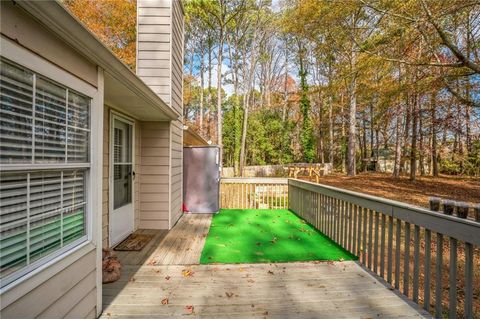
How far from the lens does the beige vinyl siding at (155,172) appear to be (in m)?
4.69

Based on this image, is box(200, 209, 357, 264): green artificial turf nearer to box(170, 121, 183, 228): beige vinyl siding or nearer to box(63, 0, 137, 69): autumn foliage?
box(170, 121, 183, 228): beige vinyl siding

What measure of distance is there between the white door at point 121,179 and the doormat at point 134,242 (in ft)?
0.27

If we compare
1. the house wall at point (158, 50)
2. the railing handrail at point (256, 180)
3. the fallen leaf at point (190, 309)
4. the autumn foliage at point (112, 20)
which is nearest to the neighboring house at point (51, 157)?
the fallen leaf at point (190, 309)

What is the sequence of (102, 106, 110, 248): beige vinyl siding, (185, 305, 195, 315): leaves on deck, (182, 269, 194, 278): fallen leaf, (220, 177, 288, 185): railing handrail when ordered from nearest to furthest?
(185, 305, 195, 315): leaves on deck < (182, 269, 194, 278): fallen leaf < (102, 106, 110, 248): beige vinyl siding < (220, 177, 288, 185): railing handrail

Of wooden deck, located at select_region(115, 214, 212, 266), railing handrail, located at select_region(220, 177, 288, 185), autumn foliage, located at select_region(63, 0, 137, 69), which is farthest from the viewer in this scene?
autumn foliage, located at select_region(63, 0, 137, 69)

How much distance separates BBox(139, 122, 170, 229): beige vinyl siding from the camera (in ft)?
15.4

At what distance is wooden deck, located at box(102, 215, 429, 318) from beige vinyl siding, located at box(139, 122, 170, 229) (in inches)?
49.6

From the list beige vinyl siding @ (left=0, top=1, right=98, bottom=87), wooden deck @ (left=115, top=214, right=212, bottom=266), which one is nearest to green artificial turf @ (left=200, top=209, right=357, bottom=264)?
wooden deck @ (left=115, top=214, right=212, bottom=266)

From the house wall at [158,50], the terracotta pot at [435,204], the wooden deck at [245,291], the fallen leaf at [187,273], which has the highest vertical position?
the house wall at [158,50]

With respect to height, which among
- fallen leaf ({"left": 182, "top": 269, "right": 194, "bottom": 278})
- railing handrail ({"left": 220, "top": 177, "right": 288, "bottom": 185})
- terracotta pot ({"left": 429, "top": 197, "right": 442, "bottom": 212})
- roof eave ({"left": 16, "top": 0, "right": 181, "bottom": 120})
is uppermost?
roof eave ({"left": 16, "top": 0, "right": 181, "bottom": 120})

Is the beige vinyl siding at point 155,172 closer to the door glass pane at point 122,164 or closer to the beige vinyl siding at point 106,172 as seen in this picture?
the door glass pane at point 122,164

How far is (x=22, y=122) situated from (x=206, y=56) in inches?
773

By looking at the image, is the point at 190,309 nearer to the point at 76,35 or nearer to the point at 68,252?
the point at 68,252

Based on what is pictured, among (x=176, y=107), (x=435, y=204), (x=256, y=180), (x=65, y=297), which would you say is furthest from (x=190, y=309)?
(x=256, y=180)
